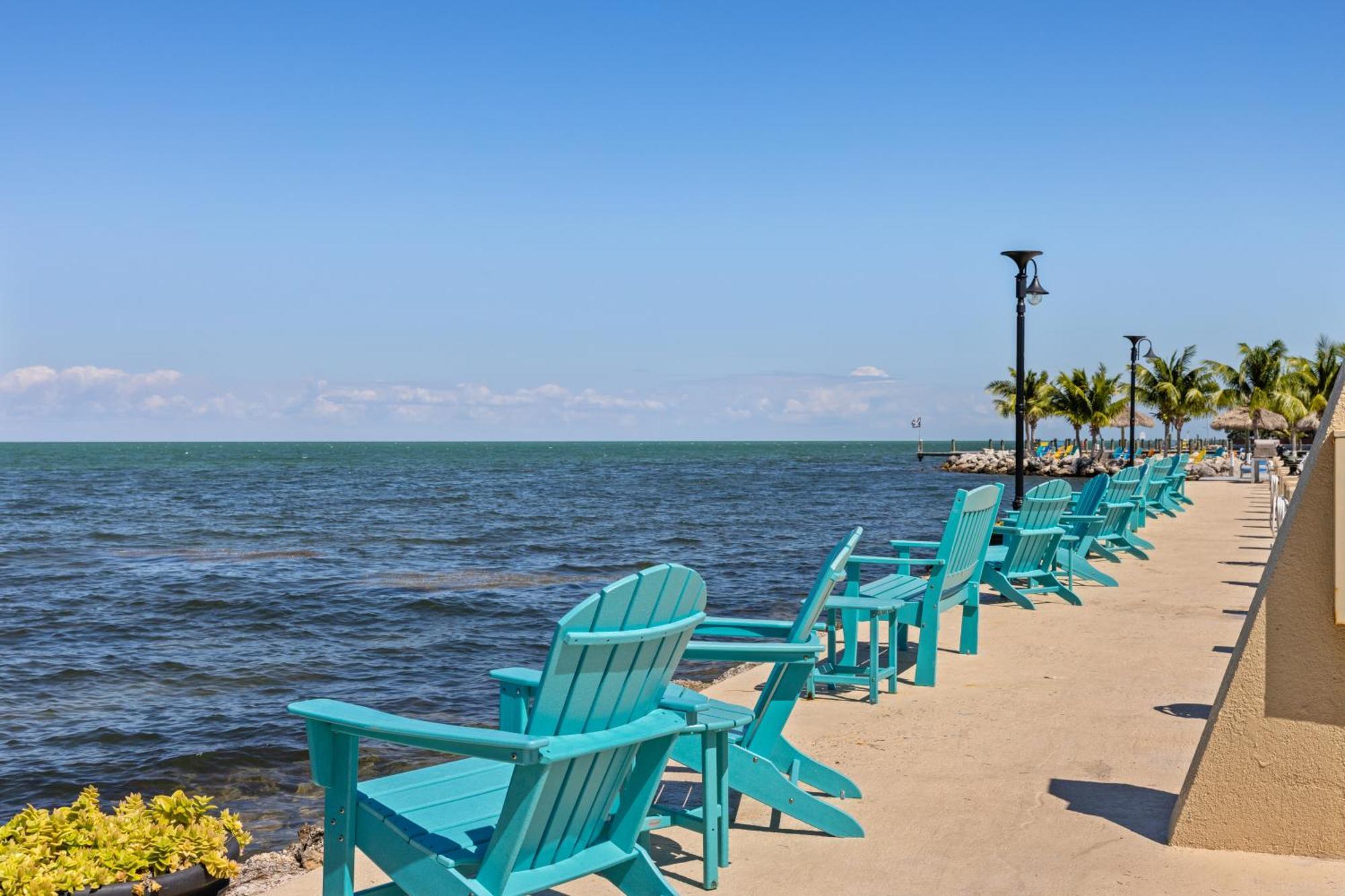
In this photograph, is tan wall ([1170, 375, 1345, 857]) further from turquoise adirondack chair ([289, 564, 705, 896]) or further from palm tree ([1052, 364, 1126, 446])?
palm tree ([1052, 364, 1126, 446])

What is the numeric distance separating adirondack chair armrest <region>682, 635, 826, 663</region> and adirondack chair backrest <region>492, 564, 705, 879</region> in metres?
0.92

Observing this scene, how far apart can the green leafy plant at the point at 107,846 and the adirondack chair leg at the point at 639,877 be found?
1.61m

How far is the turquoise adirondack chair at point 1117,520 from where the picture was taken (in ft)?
43.3

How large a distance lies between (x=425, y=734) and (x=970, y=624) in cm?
568

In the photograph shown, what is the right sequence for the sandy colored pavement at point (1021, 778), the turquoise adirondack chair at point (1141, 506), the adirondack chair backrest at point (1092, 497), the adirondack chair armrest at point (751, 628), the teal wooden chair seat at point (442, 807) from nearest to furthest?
the teal wooden chair seat at point (442, 807) < the sandy colored pavement at point (1021, 778) < the adirondack chair armrest at point (751, 628) < the adirondack chair backrest at point (1092, 497) < the turquoise adirondack chair at point (1141, 506)

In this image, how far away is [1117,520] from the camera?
539 inches

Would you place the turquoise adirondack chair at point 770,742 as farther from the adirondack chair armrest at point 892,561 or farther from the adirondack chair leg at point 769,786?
the adirondack chair armrest at point 892,561

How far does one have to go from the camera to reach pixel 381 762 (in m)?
7.36

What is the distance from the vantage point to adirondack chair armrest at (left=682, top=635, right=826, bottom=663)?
4.23 meters

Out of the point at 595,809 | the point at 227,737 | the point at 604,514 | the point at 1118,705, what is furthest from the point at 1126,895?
the point at 604,514

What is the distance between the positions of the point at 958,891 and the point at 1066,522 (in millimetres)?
9158

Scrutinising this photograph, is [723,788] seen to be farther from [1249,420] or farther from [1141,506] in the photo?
[1249,420]

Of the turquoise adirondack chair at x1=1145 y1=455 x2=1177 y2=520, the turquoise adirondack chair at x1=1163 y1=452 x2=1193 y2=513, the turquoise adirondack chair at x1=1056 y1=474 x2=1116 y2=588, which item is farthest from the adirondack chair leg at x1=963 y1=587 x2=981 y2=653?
the turquoise adirondack chair at x1=1163 y1=452 x2=1193 y2=513

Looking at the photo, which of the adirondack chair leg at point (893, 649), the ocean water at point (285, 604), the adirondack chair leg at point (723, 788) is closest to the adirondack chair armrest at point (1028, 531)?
the adirondack chair leg at point (893, 649)
